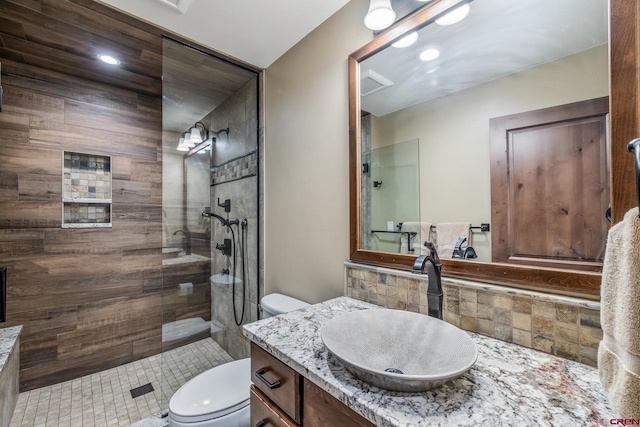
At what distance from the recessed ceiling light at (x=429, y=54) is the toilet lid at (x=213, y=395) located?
1804 millimetres

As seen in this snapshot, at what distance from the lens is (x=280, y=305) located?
1.66 metres

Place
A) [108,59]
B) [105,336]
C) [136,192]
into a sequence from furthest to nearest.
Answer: [136,192] < [105,336] < [108,59]

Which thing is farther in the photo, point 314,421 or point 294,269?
point 294,269

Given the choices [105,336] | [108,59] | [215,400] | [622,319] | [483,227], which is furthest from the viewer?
[105,336]

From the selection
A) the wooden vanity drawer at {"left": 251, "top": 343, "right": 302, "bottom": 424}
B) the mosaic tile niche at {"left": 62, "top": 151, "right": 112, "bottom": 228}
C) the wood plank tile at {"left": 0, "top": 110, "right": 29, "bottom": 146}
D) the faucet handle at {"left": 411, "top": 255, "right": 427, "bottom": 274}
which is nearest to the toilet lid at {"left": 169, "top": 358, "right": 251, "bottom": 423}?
the wooden vanity drawer at {"left": 251, "top": 343, "right": 302, "bottom": 424}

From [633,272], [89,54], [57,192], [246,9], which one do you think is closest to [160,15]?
[246,9]

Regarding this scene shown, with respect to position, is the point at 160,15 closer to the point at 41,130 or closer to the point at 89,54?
the point at 89,54

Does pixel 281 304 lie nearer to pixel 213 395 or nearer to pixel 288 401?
pixel 213 395

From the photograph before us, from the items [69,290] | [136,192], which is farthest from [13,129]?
[69,290]

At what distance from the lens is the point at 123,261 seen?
245 centimetres

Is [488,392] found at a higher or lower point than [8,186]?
lower

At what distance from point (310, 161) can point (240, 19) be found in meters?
0.90

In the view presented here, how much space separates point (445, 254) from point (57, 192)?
2864 millimetres

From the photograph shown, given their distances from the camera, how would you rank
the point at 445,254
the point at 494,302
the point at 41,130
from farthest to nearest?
1. the point at 41,130
2. the point at 445,254
3. the point at 494,302
